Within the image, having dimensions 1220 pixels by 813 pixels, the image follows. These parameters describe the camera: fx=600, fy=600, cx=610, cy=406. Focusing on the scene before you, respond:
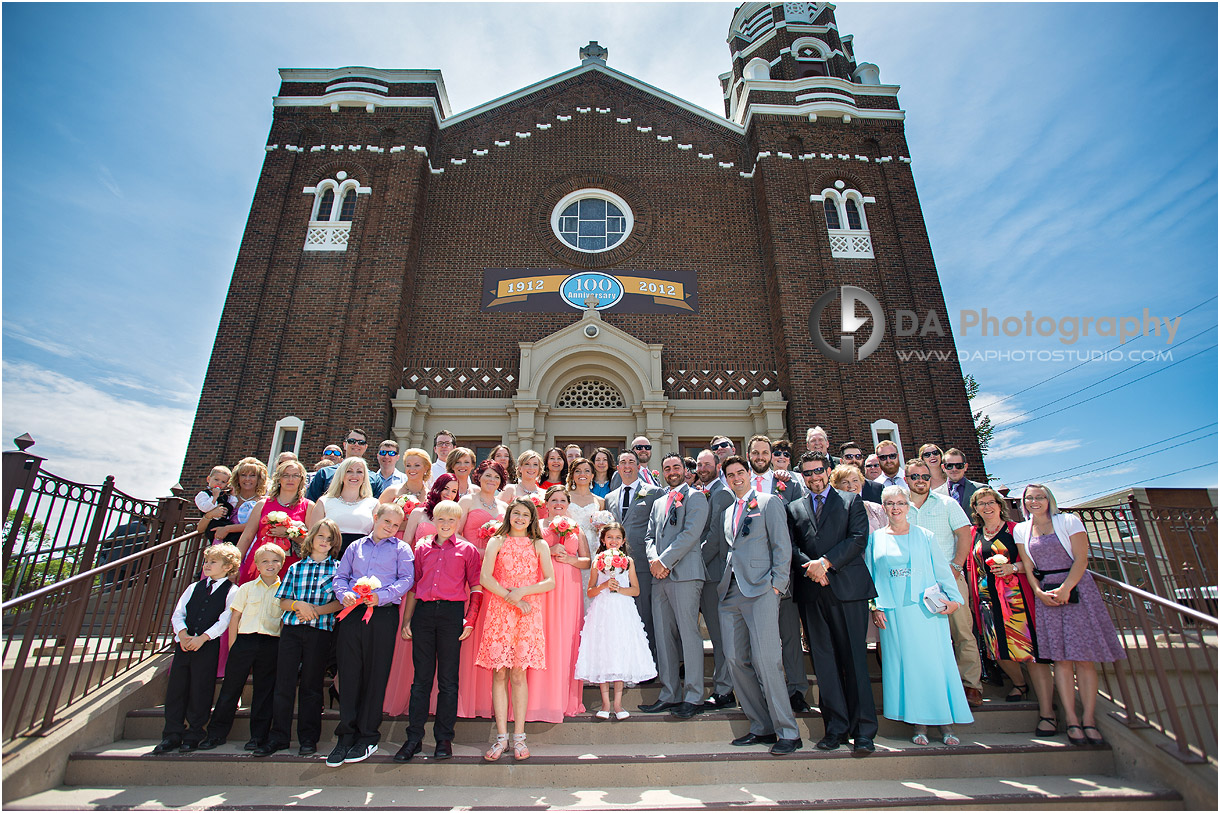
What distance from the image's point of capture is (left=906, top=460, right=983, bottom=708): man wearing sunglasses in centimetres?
475

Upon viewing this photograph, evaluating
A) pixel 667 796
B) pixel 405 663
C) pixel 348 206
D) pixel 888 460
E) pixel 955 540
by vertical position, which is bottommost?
pixel 667 796

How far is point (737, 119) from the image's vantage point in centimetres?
1557

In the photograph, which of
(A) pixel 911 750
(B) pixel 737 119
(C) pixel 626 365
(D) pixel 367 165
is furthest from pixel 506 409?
(B) pixel 737 119

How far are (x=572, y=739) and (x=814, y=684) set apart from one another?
2037 mm

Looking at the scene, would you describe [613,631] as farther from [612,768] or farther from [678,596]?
[612,768]

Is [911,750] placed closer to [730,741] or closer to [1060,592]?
[730,741]

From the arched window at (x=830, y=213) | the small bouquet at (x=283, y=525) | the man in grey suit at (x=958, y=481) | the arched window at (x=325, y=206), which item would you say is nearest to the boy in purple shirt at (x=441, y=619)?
the small bouquet at (x=283, y=525)

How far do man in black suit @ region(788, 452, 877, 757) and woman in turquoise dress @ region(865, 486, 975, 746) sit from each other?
21cm

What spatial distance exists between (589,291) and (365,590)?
377 inches

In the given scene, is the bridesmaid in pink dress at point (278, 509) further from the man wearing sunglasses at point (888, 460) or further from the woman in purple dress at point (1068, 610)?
the woman in purple dress at point (1068, 610)

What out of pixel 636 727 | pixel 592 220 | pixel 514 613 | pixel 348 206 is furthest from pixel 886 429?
pixel 348 206

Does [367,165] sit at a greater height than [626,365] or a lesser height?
greater

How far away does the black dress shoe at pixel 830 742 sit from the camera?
13.1ft

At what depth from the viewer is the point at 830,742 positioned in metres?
4.01
